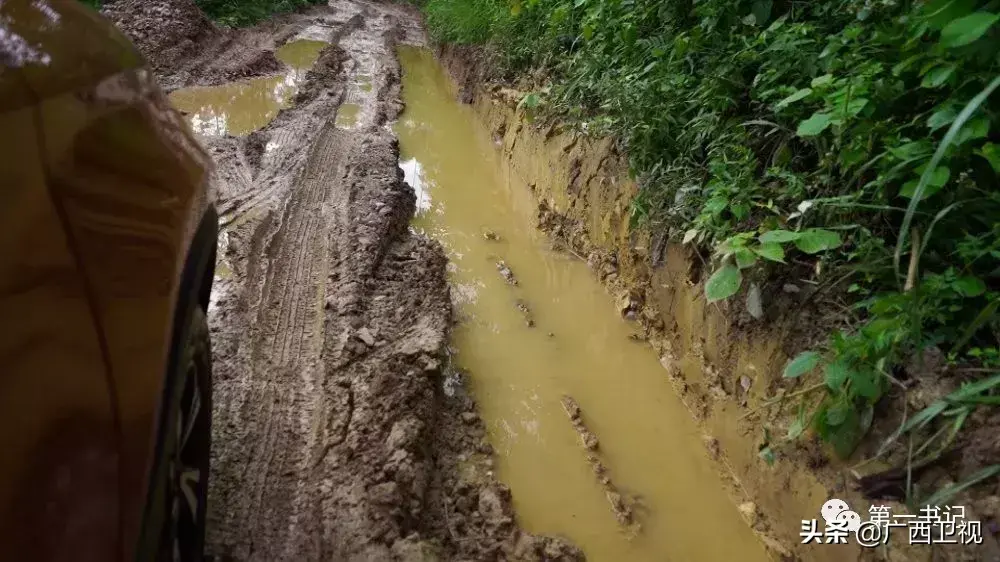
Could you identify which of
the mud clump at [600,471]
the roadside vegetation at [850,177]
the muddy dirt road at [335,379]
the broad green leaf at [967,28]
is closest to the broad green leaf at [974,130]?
the roadside vegetation at [850,177]

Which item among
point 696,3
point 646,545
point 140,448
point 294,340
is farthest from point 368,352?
point 696,3

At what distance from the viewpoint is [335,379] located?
118 inches

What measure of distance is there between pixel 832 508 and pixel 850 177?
4.51ft

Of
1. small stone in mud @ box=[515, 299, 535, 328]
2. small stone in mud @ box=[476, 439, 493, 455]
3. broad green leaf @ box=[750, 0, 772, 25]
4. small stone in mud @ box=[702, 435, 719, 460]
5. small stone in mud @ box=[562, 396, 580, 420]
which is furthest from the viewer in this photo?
small stone in mud @ box=[515, 299, 535, 328]

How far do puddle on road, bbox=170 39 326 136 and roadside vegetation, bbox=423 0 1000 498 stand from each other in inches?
195

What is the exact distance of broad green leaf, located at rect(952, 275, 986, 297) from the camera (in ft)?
6.51

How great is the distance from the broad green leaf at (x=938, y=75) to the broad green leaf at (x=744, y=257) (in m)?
0.84

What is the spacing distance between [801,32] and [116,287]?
3065mm

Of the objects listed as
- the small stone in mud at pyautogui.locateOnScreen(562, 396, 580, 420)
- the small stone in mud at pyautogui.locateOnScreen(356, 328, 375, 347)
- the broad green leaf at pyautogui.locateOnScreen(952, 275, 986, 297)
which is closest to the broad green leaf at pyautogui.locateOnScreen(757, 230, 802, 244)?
the broad green leaf at pyautogui.locateOnScreen(952, 275, 986, 297)

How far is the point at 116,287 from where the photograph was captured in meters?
1.22

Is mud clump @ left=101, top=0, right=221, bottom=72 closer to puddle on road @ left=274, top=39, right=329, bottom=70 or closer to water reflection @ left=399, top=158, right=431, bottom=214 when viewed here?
puddle on road @ left=274, top=39, right=329, bottom=70

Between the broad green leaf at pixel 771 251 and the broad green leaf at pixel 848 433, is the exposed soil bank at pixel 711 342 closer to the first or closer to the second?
the broad green leaf at pixel 848 433

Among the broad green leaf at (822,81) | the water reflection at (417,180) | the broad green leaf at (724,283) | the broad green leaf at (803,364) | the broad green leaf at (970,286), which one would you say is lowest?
the water reflection at (417,180)

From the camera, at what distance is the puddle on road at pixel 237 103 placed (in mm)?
6884
